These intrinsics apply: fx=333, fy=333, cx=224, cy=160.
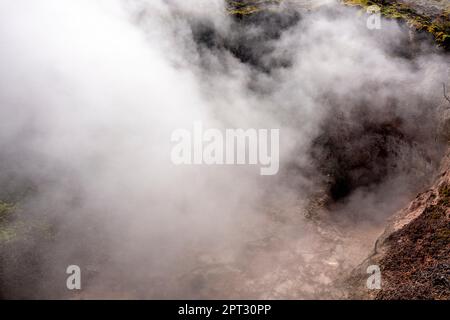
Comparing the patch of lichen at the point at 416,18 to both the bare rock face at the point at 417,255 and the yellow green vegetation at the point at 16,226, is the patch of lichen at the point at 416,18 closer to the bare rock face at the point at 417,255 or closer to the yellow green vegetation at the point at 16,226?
the bare rock face at the point at 417,255

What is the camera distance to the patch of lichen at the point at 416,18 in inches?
315

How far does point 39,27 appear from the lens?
852cm

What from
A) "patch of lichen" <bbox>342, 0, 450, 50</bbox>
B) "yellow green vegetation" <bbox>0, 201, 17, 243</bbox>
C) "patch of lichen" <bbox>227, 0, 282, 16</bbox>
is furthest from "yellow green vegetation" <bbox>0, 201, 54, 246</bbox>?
"patch of lichen" <bbox>342, 0, 450, 50</bbox>

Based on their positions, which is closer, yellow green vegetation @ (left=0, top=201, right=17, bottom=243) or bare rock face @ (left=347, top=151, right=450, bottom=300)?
bare rock face @ (left=347, top=151, right=450, bottom=300)

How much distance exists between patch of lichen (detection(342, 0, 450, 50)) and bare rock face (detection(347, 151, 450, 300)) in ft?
13.3

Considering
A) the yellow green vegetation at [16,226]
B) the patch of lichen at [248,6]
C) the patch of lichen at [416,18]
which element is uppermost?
the patch of lichen at [248,6]

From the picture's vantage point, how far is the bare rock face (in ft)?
14.2

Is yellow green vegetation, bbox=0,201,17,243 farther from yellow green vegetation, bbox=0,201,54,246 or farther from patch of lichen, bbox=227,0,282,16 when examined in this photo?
patch of lichen, bbox=227,0,282,16

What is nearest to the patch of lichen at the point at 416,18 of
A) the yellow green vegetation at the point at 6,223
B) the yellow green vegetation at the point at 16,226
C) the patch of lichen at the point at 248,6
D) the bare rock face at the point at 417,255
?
the patch of lichen at the point at 248,6

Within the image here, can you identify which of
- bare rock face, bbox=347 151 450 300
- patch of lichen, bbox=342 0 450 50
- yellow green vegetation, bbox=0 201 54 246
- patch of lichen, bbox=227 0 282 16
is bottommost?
bare rock face, bbox=347 151 450 300

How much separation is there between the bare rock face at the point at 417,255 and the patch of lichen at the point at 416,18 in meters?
4.05
